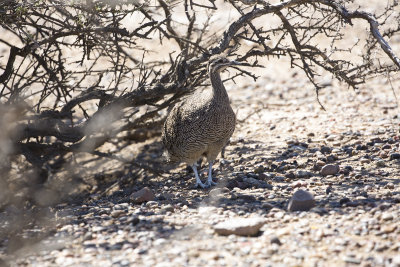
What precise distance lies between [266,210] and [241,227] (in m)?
0.80

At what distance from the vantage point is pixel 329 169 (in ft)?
22.9

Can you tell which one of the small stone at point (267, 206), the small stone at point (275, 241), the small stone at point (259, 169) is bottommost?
the small stone at point (275, 241)

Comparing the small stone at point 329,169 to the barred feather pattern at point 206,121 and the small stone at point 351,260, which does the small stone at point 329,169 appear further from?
the small stone at point 351,260

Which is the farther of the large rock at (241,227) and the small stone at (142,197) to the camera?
the small stone at (142,197)

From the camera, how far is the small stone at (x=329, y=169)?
696cm

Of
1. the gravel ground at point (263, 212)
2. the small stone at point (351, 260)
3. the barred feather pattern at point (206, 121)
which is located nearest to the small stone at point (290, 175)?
the gravel ground at point (263, 212)

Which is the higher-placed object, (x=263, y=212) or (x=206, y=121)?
(x=206, y=121)

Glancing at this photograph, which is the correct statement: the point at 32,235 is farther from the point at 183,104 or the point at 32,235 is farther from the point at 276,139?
the point at 276,139

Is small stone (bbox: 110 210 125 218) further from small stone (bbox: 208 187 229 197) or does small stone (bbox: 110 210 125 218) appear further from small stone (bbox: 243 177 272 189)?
small stone (bbox: 243 177 272 189)

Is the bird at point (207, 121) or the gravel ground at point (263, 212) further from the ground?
the bird at point (207, 121)

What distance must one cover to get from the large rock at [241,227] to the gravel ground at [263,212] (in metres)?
0.02

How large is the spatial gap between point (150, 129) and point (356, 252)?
625 centimetres

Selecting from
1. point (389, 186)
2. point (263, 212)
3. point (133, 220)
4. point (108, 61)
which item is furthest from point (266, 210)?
point (108, 61)

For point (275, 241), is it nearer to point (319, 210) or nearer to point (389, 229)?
point (319, 210)
